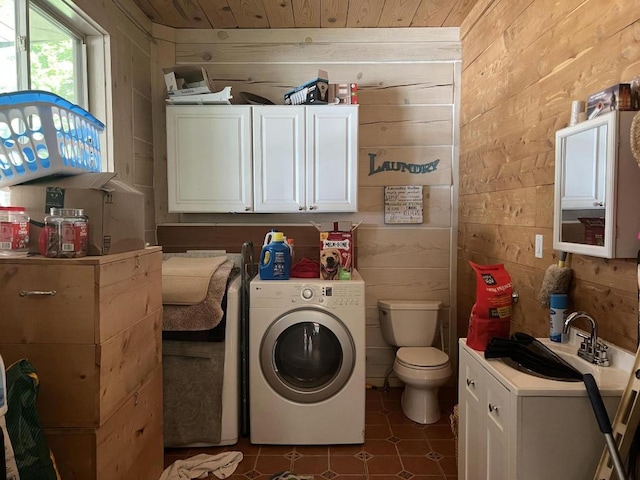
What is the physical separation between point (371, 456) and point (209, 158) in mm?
1974

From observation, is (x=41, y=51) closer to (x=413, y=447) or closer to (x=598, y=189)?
(x=598, y=189)

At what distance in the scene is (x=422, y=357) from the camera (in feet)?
8.81

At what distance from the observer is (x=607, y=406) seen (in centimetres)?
129

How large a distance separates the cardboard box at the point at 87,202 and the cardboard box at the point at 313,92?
1.54 m

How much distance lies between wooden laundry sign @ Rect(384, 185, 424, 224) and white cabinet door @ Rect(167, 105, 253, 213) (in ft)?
3.17

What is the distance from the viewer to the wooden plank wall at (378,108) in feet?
10.0

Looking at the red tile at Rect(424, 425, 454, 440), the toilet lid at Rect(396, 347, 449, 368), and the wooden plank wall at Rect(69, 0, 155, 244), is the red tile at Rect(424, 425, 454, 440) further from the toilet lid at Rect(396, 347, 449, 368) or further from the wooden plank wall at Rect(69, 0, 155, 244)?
the wooden plank wall at Rect(69, 0, 155, 244)

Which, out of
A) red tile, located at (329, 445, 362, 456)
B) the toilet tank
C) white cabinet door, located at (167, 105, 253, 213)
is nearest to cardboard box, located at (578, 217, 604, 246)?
the toilet tank

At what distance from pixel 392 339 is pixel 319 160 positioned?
1.28 m

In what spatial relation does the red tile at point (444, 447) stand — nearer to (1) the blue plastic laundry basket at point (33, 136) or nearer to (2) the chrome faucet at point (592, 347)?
(2) the chrome faucet at point (592, 347)

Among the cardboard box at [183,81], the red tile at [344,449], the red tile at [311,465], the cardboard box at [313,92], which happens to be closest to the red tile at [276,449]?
the red tile at [311,465]

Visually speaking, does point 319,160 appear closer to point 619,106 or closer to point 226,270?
point 226,270

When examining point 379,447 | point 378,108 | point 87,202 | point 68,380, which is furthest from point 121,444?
point 378,108

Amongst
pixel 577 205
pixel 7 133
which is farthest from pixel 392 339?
pixel 7 133
